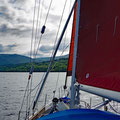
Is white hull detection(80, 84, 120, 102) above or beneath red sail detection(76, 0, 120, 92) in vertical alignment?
beneath

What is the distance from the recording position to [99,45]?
3746mm

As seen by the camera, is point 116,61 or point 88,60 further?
point 88,60

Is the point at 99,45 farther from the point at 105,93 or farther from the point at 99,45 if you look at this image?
the point at 105,93

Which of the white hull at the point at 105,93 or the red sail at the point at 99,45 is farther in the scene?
the red sail at the point at 99,45

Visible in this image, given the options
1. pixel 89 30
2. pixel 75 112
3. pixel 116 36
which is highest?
pixel 89 30

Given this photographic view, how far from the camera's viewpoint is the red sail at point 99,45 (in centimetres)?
334

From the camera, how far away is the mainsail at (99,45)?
3.34 metres

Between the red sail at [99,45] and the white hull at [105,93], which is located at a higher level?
the red sail at [99,45]

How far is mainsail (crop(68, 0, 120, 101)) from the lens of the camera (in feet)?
11.0

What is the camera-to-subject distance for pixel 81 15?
14.4 feet

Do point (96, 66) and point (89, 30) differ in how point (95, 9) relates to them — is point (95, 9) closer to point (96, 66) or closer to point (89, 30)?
point (89, 30)

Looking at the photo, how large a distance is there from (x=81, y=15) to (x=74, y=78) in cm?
161

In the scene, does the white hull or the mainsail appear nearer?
the white hull

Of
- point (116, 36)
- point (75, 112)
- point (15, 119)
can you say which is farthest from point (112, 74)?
point (15, 119)
